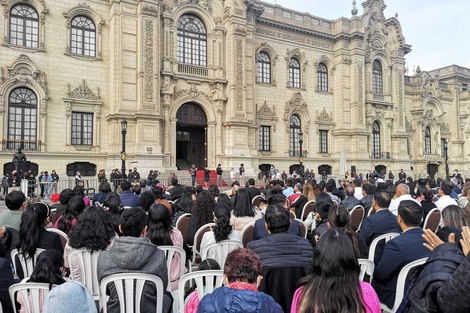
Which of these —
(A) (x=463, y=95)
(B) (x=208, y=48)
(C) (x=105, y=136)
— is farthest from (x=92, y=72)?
(A) (x=463, y=95)

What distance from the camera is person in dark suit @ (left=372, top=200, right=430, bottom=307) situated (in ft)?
12.5

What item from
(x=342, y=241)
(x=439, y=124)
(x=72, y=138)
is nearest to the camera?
(x=342, y=241)

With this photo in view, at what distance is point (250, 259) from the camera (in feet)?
8.34

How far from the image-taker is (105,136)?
24688 mm

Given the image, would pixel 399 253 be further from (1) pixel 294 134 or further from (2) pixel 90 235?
(1) pixel 294 134

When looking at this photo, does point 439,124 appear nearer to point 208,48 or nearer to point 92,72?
point 208,48

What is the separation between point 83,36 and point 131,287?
24.9 m

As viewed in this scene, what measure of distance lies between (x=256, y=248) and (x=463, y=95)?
49.9 metres

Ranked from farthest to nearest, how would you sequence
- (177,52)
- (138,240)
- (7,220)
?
1. (177,52)
2. (7,220)
3. (138,240)

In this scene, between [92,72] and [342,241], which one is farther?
[92,72]

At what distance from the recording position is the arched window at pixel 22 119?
21938 mm

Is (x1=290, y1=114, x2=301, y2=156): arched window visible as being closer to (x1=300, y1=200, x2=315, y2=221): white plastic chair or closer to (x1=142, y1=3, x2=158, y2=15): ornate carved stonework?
(x1=142, y1=3, x2=158, y2=15): ornate carved stonework

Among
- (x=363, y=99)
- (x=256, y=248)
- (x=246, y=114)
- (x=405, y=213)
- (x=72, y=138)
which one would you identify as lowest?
(x=256, y=248)

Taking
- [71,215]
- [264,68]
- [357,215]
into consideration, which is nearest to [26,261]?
[71,215]
